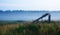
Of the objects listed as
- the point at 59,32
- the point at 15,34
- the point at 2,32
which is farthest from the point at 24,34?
the point at 59,32

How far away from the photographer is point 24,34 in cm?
888

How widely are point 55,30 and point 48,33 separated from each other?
0.68m

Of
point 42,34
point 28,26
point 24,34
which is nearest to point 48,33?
point 42,34

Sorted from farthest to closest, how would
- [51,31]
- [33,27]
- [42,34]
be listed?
[33,27], [51,31], [42,34]

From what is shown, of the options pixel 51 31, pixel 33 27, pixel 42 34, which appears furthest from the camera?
pixel 33 27

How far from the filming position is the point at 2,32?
8984 millimetres

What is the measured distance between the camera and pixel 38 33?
8953 mm

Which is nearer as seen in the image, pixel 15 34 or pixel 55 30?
pixel 15 34

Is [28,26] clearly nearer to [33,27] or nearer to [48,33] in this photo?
[33,27]

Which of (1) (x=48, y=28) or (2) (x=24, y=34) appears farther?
(1) (x=48, y=28)

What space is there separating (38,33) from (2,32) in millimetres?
1481

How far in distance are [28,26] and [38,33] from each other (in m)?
1.64

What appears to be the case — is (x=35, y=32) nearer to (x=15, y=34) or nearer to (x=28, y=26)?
(x=15, y=34)

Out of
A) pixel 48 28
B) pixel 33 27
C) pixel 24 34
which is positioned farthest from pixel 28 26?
pixel 24 34
